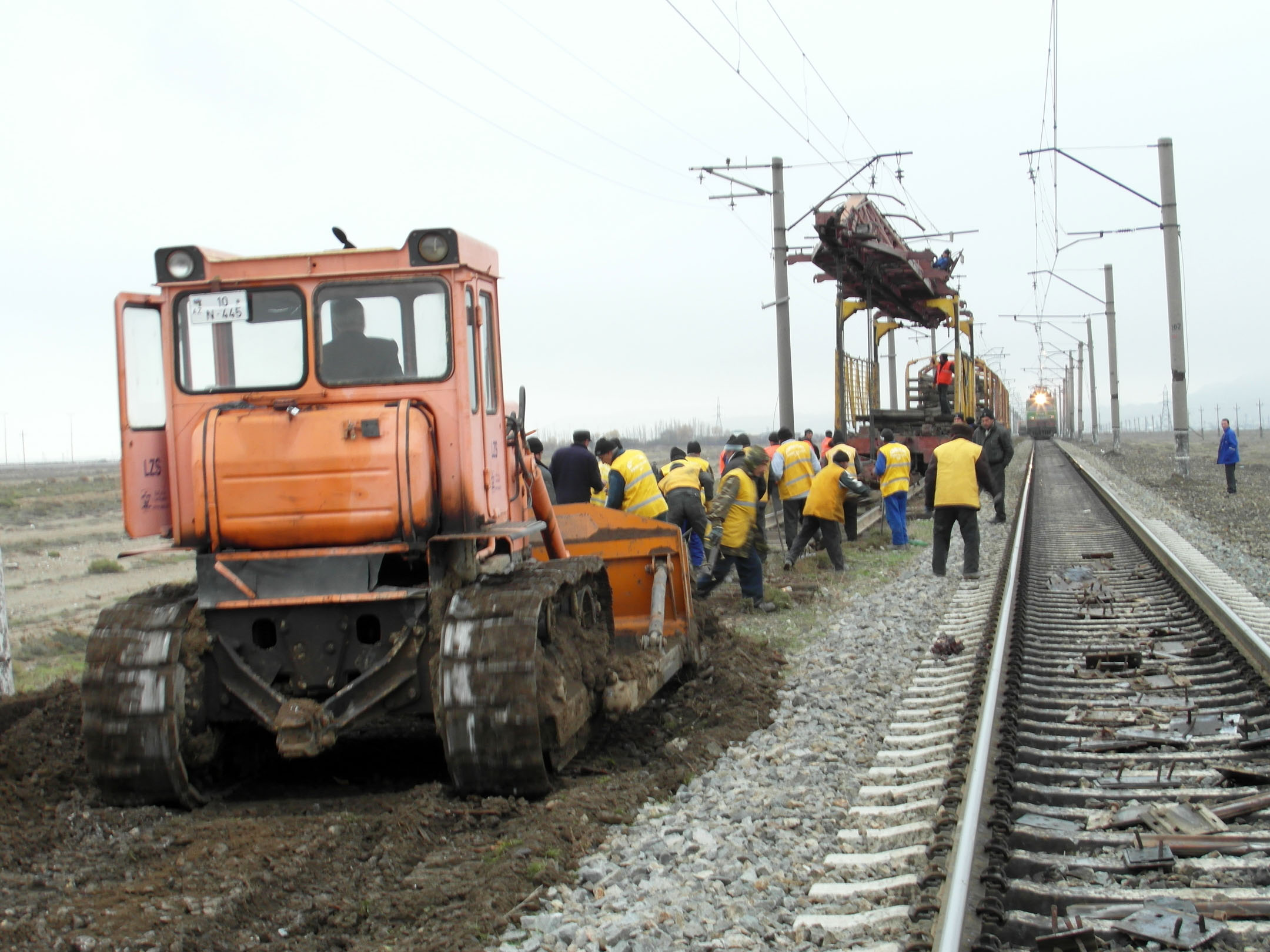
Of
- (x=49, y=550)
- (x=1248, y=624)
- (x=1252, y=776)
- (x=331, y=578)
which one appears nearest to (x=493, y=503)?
(x=331, y=578)

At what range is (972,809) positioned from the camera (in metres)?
5.09

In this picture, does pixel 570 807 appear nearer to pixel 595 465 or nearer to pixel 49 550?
pixel 595 465

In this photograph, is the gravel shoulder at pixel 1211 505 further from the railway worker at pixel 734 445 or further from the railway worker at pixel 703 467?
the railway worker at pixel 703 467

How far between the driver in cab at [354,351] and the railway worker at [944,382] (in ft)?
72.3

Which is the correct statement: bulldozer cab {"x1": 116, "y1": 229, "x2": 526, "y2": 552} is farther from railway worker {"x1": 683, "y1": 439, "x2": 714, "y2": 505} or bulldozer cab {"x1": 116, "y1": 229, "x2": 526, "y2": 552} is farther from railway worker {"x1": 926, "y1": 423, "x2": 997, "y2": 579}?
railway worker {"x1": 926, "y1": 423, "x2": 997, "y2": 579}

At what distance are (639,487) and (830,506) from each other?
4.10 metres

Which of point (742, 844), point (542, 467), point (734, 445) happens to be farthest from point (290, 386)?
point (734, 445)

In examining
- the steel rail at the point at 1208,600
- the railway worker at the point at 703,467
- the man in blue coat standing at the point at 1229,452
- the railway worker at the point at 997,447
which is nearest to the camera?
the steel rail at the point at 1208,600

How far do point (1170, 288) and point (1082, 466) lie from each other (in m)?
8.65

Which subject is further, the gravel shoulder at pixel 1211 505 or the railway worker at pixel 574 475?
the gravel shoulder at pixel 1211 505

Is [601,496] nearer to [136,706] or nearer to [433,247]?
[433,247]

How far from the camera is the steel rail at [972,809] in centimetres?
395

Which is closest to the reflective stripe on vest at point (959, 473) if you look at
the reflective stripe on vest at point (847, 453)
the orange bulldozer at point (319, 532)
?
the reflective stripe on vest at point (847, 453)

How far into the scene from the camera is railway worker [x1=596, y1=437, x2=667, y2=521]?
11.4 meters
